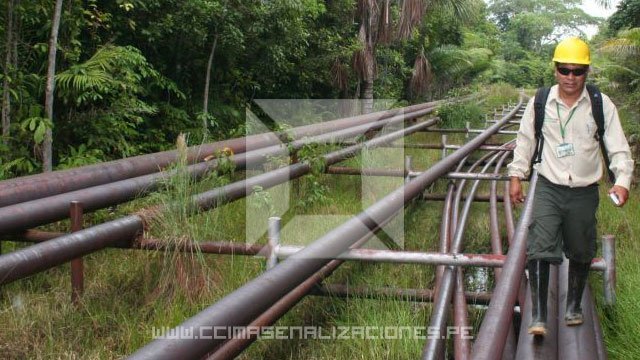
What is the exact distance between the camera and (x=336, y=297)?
145 inches

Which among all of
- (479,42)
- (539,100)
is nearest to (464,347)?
(539,100)

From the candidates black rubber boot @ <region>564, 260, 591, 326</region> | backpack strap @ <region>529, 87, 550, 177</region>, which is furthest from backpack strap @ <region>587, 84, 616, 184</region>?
black rubber boot @ <region>564, 260, 591, 326</region>

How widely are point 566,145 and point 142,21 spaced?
6565 millimetres

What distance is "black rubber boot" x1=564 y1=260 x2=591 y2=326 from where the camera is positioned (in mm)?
2955

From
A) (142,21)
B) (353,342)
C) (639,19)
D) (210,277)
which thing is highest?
(639,19)

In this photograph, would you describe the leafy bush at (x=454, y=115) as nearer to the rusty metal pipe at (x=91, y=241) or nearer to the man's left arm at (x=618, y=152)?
the rusty metal pipe at (x=91, y=241)

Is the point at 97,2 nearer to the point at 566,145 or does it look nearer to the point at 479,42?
the point at 566,145

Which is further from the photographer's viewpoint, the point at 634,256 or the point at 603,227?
the point at 603,227

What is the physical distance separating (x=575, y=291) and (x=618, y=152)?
714 mm

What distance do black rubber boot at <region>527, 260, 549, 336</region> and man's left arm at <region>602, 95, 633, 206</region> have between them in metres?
0.50

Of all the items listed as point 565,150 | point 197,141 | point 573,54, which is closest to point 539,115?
point 565,150

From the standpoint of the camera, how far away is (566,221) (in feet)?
10.0

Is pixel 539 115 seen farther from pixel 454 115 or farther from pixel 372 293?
pixel 454 115

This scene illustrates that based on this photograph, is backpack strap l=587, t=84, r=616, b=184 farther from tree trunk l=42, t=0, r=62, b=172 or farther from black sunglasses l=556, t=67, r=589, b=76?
tree trunk l=42, t=0, r=62, b=172
